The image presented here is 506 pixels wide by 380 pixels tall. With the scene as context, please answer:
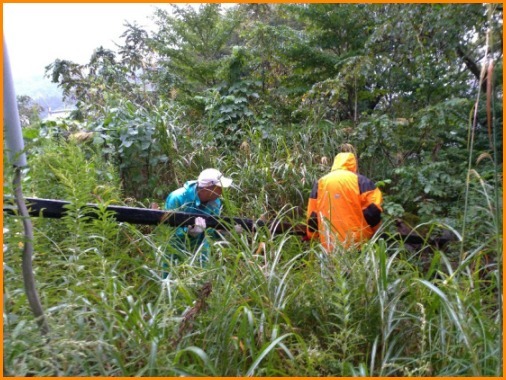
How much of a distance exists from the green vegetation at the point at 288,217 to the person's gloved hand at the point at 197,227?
0.28m

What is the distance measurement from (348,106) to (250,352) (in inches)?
279

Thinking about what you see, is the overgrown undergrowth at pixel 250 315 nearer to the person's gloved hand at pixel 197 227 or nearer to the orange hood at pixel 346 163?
the person's gloved hand at pixel 197 227

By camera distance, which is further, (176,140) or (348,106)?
(348,106)

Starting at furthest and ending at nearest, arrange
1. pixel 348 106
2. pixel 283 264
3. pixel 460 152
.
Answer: pixel 348 106 → pixel 460 152 → pixel 283 264

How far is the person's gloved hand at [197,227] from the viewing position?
370 cm

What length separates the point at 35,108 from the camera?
7711 millimetres

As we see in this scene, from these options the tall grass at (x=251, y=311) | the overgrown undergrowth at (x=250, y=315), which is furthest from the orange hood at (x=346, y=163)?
the overgrown undergrowth at (x=250, y=315)

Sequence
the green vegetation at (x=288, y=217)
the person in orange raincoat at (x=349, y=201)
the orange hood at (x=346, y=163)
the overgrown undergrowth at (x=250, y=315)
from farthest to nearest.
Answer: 1. the orange hood at (x=346, y=163)
2. the person in orange raincoat at (x=349, y=201)
3. the green vegetation at (x=288, y=217)
4. the overgrown undergrowth at (x=250, y=315)

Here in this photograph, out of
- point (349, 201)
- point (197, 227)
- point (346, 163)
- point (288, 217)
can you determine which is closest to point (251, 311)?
point (197, 227)

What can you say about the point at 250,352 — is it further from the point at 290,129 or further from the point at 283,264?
the point at 290,129

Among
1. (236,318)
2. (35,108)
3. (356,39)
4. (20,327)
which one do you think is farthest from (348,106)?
(20,327)

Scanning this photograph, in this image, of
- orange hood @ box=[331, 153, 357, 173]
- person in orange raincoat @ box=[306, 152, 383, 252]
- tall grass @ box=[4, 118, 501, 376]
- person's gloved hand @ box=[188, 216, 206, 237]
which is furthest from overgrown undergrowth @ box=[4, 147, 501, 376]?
orange hood @ box=[331, 153, 357, 173]

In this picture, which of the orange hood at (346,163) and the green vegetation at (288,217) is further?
the orange hood at (346,163)

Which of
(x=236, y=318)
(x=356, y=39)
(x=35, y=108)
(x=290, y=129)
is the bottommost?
(x=236, y=318)
